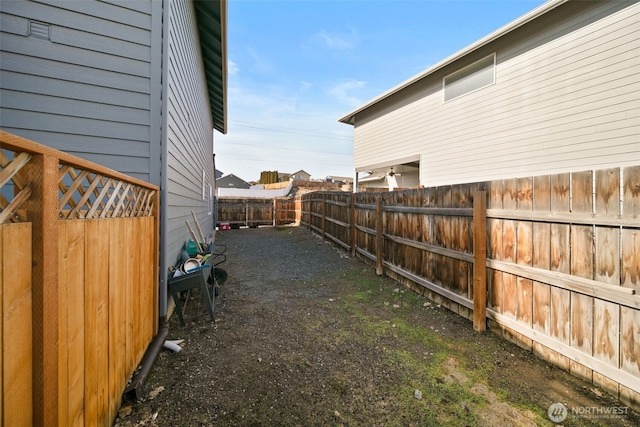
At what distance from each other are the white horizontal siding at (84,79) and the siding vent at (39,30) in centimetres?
2

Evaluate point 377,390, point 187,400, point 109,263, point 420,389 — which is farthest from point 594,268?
point 109,263

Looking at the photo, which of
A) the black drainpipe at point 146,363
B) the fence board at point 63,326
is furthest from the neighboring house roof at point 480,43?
the black drainpipe at point 146,363

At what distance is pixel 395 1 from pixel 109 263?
31.2ft

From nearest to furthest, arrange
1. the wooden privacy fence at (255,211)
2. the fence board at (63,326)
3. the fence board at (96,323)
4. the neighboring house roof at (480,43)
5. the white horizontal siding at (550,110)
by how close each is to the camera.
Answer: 1. the fence board at (63,326)
2. the fence board at (96,323)
3. the white horizontal siding at (550,110)
4. the neighboring house roof at (480,43)
5. the wooden privacy fence at (255,211)

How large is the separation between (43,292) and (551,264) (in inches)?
142

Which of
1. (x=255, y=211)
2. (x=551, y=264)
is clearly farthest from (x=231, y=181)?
(x=551, y=264)

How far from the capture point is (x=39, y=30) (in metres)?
2.73

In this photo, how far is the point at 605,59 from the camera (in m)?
4.89

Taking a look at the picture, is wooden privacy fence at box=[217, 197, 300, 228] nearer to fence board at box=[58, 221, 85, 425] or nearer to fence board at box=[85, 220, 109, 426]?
fence board at box=[85, 220, 109, 426]

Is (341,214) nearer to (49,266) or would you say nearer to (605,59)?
(605,59)

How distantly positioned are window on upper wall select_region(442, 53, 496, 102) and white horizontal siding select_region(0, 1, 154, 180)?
7.39 m

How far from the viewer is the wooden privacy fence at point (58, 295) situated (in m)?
0.97

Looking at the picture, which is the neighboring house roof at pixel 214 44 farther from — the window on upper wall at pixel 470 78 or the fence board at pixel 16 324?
the window on upper wall at pixel 470 78

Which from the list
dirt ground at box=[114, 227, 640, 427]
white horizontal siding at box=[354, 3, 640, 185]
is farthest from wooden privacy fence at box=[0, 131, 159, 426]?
white horizontal siding at box=[354, 3, 640, 185]
